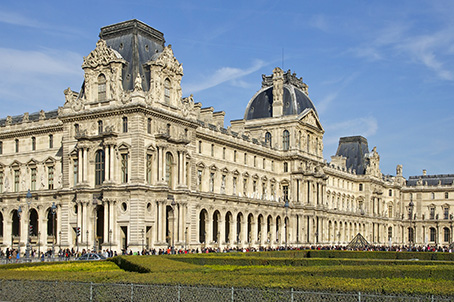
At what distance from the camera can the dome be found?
9844cm

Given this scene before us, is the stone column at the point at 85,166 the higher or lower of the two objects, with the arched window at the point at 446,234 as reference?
higher

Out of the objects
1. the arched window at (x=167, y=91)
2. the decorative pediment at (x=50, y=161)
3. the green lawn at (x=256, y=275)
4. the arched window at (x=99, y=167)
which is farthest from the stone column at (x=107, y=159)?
the green lawn at (x=256, y=275)

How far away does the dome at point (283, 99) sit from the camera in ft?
323

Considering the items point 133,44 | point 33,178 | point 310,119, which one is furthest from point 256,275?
point 310,119

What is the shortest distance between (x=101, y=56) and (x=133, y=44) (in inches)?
146

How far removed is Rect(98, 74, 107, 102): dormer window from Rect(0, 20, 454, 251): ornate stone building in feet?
0.36

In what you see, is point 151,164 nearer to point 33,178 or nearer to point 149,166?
point 149,166

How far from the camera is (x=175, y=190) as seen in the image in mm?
63594

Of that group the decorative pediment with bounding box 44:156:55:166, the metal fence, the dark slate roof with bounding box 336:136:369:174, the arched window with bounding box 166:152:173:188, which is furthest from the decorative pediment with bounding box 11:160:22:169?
the dark slate roof with bounding box 336:136:369:174

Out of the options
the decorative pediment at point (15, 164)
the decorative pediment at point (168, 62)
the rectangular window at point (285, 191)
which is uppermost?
the decorative pediment at point (168, 62)

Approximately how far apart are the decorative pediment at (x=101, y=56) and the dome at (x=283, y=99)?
134 feet

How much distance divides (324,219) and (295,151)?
47.2ft

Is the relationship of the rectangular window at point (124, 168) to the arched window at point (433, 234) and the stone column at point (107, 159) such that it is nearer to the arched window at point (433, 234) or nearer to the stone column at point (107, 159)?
the stone column at point (107, 159)

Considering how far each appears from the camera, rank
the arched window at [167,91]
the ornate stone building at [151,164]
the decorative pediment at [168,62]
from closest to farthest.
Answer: the ornate stone building at [151,164]
the decorative pediment at [168,62]
the arched window at [167,91]
